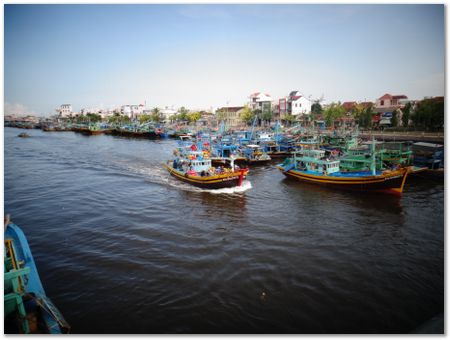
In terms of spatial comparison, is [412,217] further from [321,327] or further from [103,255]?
[103,255]

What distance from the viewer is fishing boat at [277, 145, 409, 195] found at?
20859 mm

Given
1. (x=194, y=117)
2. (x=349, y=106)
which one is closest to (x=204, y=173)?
(x=349, y=106)

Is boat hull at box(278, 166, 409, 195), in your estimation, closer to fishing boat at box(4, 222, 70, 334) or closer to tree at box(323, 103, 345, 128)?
fishing boat at box(4, 222, 70, 334)

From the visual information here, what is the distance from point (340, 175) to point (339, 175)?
8 cm

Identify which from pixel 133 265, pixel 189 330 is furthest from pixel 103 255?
pixel 189 330

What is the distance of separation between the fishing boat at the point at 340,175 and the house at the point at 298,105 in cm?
6037

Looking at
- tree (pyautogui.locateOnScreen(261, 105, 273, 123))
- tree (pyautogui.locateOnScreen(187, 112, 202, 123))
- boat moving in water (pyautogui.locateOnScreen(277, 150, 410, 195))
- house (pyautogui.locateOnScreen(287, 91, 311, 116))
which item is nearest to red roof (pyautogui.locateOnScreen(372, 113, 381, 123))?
house (pyautogui.locateOnScreen(287, 91, 311, 116))

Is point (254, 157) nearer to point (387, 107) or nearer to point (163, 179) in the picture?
point (163, 179)

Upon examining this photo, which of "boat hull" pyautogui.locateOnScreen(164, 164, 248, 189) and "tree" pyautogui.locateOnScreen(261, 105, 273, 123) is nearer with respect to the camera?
"boat hull" pyautogui.locateOnScreen(164, 164, 248, 189)

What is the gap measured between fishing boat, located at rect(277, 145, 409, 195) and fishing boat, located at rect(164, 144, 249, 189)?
234 inches

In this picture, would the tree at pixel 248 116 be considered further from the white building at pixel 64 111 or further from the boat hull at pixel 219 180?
the white building at pixel 64 111

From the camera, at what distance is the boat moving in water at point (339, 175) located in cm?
2086

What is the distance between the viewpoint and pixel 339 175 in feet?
75.8

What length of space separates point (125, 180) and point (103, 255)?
15.0 metres
